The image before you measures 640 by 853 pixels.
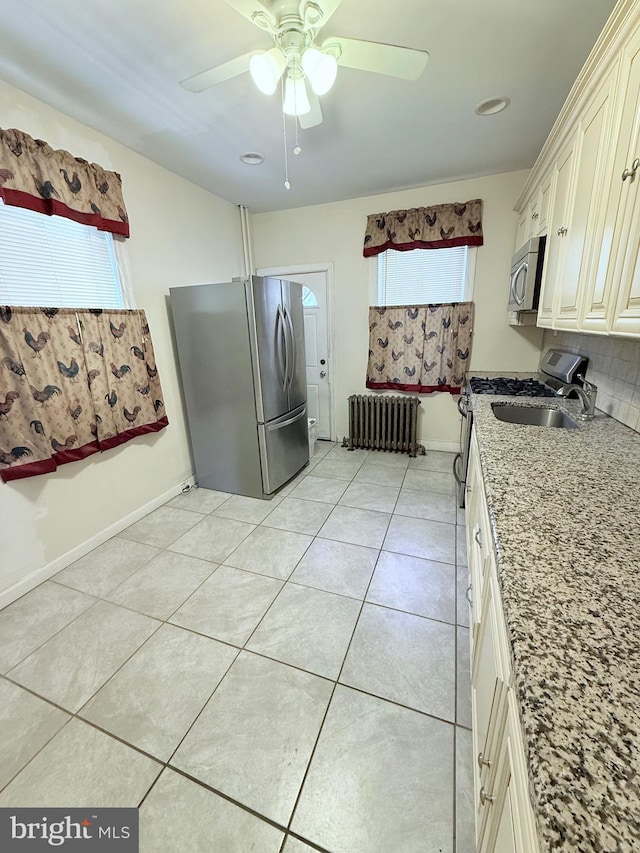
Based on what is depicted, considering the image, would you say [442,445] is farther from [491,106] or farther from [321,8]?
[321,8]

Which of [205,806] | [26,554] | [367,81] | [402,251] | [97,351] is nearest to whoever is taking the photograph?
[205,806]

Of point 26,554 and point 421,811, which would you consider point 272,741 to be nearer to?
point 421,811

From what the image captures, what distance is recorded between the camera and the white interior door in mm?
3803

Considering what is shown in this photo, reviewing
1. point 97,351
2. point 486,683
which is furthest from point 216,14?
point 486,683

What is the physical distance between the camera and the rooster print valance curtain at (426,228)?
3084mm

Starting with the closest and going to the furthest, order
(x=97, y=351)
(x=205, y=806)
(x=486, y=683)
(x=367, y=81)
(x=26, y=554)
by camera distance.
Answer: (x=486, y=683), (x=205, y=806), (x=367, y=81), (x=26, y=554), (x=97, y=351)

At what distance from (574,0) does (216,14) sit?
143 cm

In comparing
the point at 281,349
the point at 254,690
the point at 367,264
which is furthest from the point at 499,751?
the point at 367,264

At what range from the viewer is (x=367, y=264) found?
11.7ft

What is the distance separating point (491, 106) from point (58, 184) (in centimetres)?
256

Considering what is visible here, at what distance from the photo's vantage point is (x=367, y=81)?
177cm

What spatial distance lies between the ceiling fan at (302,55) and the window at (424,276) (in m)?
2.06

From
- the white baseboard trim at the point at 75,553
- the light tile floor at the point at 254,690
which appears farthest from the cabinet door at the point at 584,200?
the white baseboard trim at the point at 75,553

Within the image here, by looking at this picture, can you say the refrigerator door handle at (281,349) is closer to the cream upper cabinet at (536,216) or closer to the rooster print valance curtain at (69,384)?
the rooster print valance curtain at (69,384)
